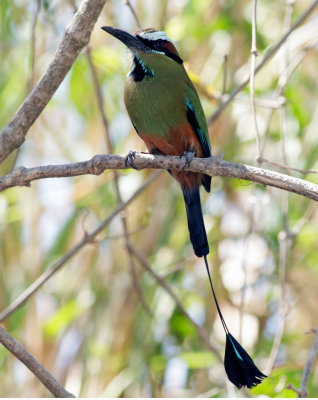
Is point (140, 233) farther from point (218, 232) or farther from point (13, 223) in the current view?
point (13, 223)

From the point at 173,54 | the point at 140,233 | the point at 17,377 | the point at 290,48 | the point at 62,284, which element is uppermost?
the point at 290,48

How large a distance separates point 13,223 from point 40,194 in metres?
0.22

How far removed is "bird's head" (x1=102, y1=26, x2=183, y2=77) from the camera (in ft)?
8.87

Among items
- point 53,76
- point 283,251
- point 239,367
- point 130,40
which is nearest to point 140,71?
point 130,40

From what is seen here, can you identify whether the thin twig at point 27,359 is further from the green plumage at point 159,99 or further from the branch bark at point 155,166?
the green plumage at point 159,99

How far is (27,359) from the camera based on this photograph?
1.81 meters

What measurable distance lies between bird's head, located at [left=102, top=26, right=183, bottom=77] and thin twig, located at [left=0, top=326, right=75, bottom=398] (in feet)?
4.42

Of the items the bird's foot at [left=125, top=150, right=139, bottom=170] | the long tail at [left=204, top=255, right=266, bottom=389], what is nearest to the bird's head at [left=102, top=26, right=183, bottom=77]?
the bird's foot at [left=125, top=150, right=139, bottom=170]

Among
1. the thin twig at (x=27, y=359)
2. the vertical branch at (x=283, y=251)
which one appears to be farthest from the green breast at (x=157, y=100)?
the thin twig at (x=27, y=359)

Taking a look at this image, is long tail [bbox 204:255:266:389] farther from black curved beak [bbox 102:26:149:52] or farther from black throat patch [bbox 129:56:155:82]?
black curved beak [bbox 102:26:149:52]

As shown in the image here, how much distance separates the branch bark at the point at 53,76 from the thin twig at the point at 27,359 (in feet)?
2.06

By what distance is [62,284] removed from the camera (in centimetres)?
352

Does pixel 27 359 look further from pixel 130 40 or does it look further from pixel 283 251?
pixel 130 40

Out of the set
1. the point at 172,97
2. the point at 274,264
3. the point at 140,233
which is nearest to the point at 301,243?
the point at 274,264
